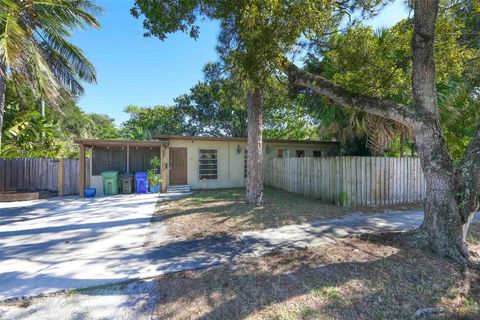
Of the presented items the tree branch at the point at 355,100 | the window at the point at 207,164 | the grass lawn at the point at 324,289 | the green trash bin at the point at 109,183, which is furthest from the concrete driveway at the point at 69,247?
the window at the point at 207,164

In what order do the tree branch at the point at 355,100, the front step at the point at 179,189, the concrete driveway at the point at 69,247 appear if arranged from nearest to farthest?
the concrete driveway at the point at 69,247 → the tree branch at the point at 355,100 → the front step at the point at 179,189

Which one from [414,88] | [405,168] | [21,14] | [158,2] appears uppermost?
[21,14]

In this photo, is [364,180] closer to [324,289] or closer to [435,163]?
[435,163]

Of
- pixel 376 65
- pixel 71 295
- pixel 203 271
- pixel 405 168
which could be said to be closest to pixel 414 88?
pixel 376 65

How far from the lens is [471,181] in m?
3.43

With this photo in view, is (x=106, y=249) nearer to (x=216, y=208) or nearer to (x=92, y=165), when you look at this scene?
(x=216, y=208)

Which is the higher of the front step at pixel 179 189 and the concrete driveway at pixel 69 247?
the front step at pixel 179 189

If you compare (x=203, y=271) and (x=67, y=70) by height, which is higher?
(x=67, y=70)

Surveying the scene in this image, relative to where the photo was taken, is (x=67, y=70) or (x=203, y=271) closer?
(x=203, y=271)

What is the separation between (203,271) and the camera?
10.2ft

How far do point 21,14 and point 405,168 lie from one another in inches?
538

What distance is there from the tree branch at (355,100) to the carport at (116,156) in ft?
22.9

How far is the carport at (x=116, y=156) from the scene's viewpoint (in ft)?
31.0

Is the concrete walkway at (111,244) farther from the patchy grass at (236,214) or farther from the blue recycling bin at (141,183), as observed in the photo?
the blue recycling bin at (141,183)
